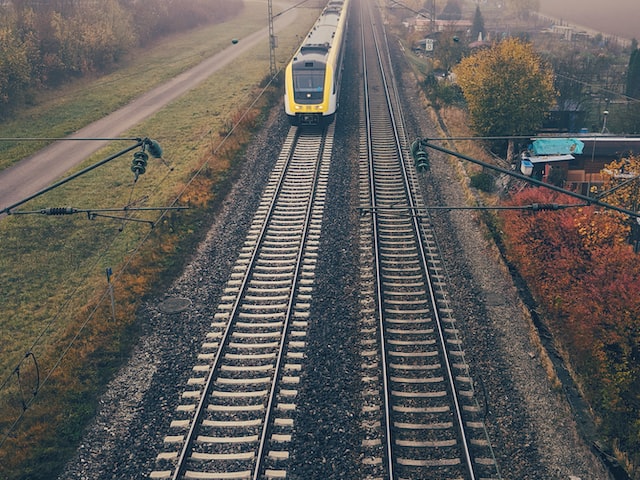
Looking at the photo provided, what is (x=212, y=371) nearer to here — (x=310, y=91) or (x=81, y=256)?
(x=81, y=256)

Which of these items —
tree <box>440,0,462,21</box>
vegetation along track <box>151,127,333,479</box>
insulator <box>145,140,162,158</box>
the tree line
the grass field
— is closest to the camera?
vegetation along track <box>151,127,333,479</box>

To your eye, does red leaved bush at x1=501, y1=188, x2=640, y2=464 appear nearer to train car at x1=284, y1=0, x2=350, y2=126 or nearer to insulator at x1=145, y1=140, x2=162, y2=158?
train car at x1=284, y1=0, x2=350, y2=126

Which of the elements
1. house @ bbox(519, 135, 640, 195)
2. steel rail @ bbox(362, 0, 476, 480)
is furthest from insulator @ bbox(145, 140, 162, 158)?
house @ bbox(519, 135, 640, 195)

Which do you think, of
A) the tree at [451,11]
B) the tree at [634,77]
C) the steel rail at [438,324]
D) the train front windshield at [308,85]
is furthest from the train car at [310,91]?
the tree at [451,11]

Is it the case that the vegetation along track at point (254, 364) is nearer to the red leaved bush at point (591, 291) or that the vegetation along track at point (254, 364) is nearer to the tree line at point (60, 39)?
the red leaved bush at point (591, 291)

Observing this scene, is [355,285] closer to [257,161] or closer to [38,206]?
[257,161]

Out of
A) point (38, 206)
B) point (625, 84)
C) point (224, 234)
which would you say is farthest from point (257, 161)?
point (625, 84)
